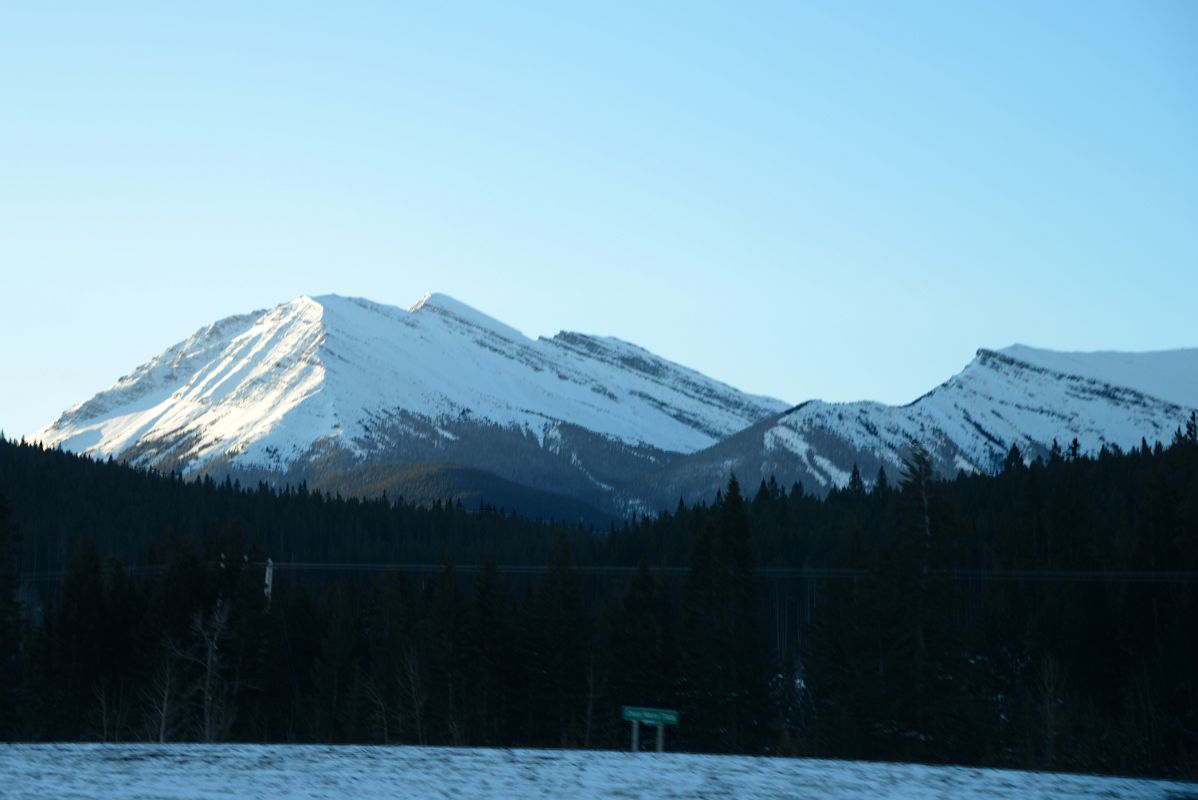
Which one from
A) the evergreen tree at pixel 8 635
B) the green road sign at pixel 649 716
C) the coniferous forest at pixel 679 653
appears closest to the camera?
the green road sign at pixel 649 716

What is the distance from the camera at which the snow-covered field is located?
23.3 m

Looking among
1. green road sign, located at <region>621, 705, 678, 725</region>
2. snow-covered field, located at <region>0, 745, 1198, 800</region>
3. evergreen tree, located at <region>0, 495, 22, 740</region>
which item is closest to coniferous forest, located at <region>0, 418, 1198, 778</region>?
evergreen tree, located at <region>0, 495, 22, 740</region>

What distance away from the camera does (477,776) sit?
24781mm

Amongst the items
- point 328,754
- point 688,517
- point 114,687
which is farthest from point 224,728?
point 688,517

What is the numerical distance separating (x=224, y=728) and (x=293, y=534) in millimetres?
117954

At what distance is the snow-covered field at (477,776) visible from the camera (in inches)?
917

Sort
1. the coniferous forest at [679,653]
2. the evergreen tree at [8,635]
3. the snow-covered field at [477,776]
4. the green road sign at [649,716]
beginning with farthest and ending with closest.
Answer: the evergreen tree at [8,635] < the coniferous forest at [679,653] < the green road sign at [649,716] < the snow-covered field at [477,776]

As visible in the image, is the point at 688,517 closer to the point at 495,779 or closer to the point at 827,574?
the point at 827,574

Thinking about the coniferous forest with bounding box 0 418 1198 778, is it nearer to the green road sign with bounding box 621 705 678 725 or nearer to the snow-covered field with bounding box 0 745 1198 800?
the green road sign with bounding box 621 705 678 725

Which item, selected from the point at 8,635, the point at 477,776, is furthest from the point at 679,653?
the point at 477,776

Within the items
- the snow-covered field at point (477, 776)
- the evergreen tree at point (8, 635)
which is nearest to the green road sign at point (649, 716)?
the snow-covered field at point (477, 776)

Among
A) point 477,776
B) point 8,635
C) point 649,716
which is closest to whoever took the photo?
point 477,776

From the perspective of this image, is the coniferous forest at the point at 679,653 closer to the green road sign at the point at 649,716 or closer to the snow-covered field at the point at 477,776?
the green road sign at the point at 649,716

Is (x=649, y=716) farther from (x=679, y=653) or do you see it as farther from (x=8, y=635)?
(x=8, y=635)
